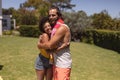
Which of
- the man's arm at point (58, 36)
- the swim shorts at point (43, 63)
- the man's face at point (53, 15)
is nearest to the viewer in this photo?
the man's arm at point (58, 36)

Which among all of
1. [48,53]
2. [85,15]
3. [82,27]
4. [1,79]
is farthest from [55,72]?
[85,15]

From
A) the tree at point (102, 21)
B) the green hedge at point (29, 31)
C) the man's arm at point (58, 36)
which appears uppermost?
the man's arm at point (58, 36)

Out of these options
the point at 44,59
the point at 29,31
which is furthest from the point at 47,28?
the point at 29,31

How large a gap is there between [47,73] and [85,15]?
32.3 meters

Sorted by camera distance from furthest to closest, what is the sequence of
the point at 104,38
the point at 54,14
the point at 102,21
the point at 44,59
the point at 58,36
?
the point at 102,21, the point at 104,38, the point at 44,59, the point at 54,14, the point at 58,36

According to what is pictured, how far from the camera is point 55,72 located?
5.23m

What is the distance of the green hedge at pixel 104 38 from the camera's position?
77.6 ft

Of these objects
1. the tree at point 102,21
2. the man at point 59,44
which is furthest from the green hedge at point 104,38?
the man at point 59,44

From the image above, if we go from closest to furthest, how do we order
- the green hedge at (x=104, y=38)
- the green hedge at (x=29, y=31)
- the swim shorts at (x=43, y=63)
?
the swim shorts at (x=43, y=63)
the green hedge at (x=104, y=38)
the green hedge at (x=29, y=31)

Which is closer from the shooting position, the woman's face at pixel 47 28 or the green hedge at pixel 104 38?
the woman's face at pixel 47 28

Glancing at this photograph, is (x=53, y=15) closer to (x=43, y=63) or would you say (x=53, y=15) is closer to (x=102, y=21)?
(x=43, y=63)

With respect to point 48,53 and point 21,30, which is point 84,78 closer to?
point 48,53

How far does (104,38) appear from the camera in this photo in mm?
26875

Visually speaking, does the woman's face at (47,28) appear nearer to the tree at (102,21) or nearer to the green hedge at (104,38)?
the green hedge at (104,38)
